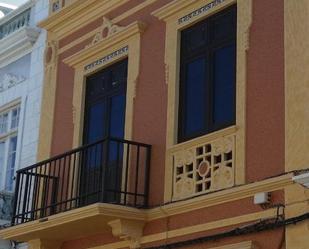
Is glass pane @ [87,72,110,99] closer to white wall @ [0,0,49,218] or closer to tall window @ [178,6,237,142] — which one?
white wall @ [0,0,49,218]

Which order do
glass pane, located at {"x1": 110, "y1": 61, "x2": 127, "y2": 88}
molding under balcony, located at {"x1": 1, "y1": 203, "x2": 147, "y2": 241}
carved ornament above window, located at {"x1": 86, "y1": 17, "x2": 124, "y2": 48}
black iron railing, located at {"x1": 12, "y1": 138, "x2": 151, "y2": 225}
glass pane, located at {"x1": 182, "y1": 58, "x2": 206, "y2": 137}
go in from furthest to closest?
1. carved ornament above window, located at {"x1": 86, "y1": 17, "x2": 124, "y2": 48}
2. glass pane, located at {"x1": 110, "y1": 61, "x2": 127, "y2": 88}
3. black iron railing, located at {"x1": 12, "y1": 138, "x2": 151, "y2": 225}
4. glass pane, located at {"x1": 182, "y1": 58, "x2": 206, "y2": 137}
5. molding under balcony, located at {"x1": 1, "y1": 203, "x2": 147, "y2": 241}

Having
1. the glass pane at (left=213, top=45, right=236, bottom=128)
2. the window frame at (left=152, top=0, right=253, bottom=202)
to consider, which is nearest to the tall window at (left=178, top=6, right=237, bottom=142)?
the glass pane at (left=213, top=45, right=236, bottom=128)

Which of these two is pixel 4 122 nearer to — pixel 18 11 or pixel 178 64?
pixel 18 11

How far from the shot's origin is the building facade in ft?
34.4

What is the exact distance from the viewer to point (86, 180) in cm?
1341

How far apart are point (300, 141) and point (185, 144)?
223cm

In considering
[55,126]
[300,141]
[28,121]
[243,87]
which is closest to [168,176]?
[243,87]

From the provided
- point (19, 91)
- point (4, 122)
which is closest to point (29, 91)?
point (19, 91)

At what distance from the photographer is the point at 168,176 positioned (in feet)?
39.8

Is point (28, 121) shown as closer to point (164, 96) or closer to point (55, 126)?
point (55, 126)

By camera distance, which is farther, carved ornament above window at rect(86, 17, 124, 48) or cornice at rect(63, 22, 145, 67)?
carved ornament above window at rect(86, 17, 124, 48)

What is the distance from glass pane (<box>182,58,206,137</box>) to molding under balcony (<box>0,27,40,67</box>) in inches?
A: 209

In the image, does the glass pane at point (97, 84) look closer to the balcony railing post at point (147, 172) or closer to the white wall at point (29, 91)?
the white wall at point (29, 91)

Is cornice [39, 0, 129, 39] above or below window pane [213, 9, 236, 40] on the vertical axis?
above
